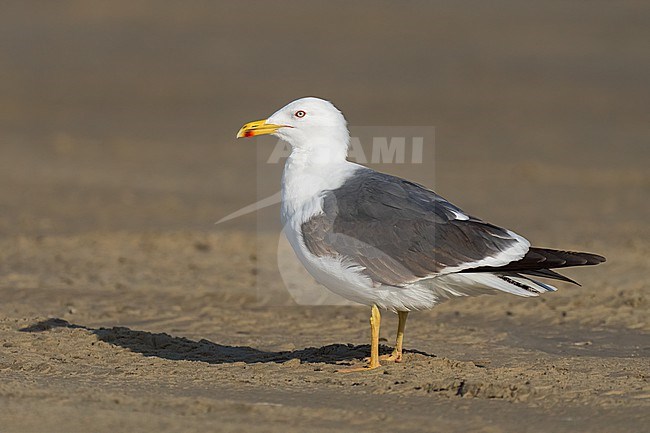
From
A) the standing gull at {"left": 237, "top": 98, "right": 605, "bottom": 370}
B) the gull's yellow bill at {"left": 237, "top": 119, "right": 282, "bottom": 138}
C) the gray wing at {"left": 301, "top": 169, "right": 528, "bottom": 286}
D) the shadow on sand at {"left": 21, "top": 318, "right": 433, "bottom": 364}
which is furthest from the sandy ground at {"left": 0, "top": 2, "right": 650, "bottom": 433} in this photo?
the gull's yellow bill at {"left": 237, "top": 119, "right": 282, "bottom": 138}

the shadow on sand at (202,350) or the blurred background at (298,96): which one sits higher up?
the blurred background at (298,96)

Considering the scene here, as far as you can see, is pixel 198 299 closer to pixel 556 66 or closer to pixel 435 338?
pixel 435 338

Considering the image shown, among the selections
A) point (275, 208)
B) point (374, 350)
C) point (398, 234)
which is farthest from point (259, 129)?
point (275, 208)

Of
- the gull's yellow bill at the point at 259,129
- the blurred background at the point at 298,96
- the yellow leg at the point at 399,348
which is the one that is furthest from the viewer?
the blurred background at the point at 298,96

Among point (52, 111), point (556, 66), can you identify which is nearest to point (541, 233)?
point (52, 111)

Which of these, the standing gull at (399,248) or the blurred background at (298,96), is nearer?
the standing gull at (399,248)

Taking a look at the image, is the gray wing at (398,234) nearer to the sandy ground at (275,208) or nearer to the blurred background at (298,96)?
the sandy ground at (275,208)

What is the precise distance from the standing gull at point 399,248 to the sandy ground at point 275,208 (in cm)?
56

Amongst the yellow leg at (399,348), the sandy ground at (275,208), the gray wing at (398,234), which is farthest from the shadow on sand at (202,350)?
the gray wing at (398,234)

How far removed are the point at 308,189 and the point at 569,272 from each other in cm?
477

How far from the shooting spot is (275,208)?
51.3ft

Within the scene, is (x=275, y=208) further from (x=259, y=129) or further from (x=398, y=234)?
(x=398, y=234)

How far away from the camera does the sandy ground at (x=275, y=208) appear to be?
657 cm

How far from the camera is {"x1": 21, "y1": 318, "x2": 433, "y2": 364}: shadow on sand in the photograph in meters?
8.01
